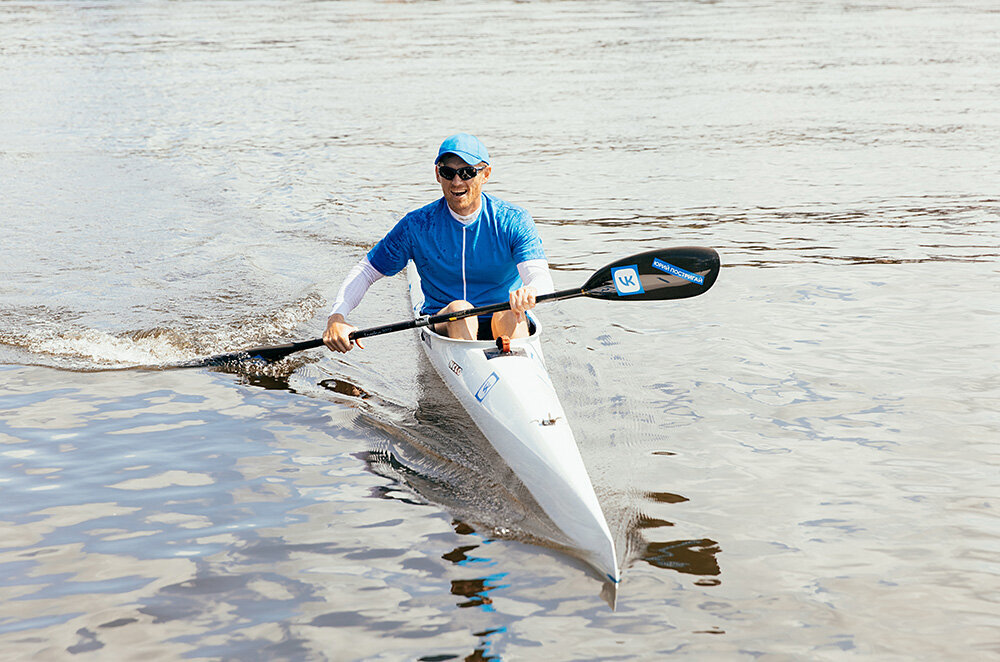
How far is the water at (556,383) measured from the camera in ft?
12.5

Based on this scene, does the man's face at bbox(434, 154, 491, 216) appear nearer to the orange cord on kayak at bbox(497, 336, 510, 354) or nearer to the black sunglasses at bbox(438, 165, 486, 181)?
the black sunglasses at bbox(438, 165, 486, 181)

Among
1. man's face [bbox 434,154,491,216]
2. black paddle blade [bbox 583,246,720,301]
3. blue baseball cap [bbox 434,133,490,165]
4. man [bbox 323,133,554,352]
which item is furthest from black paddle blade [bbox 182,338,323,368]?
black paddle blade [bbox 583,246,720,301]

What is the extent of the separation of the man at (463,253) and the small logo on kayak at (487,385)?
45 centimetres

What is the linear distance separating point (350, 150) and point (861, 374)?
11.3m

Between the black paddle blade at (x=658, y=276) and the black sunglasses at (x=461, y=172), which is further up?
the black sunglasses at (x=461, y=172)

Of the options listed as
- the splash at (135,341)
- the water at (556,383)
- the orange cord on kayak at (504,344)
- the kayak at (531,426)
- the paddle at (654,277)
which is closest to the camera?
the water at (556,383)

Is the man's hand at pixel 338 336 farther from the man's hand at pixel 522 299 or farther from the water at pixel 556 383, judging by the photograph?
the man's hand at pixel 522 299

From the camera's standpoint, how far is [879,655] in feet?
11.5

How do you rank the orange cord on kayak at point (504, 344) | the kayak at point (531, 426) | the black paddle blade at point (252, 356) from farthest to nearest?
the black paddle blade at point (252, 356) → the orange cord on kayak at point (504, 344) → the kayak at point (531, 426)

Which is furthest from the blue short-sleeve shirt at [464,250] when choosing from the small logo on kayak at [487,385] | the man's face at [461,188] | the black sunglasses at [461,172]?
the small logo on kayak at [487,385]

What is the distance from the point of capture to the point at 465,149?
216 inches

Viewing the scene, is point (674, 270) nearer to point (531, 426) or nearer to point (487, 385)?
point (487, 385)

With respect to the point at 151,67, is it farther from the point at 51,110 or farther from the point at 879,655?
the point at 879,655

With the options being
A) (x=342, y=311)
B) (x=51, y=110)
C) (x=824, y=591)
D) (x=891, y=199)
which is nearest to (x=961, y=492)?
(x=824, y=591)
